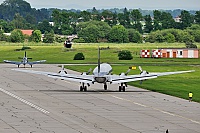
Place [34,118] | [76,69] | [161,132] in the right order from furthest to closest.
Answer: [76,69]
[34,118]
[161,132]

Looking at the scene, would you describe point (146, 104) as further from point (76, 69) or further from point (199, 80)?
point (76, 69)

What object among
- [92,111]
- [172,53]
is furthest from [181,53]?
[92,111]

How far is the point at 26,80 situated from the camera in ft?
348

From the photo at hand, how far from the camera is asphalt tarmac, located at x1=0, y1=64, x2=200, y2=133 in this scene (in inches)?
2172

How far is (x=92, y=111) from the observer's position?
66.4m

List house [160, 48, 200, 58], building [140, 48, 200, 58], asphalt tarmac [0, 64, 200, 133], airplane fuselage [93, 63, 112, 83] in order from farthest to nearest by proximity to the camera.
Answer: house [160, 48, 200, 58] < building [140, 48, 200, 58] < airplane fuselage [93, 63, 112, 83] < asphalt tarmac [0, 64, 200, 133]

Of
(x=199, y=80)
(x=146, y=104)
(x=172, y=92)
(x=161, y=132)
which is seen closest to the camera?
(x=161, y=132)

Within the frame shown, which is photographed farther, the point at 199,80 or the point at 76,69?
the point at 76,69

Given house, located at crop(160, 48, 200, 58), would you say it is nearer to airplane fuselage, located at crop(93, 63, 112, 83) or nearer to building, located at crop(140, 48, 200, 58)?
building, located at crop(140, 48, 200, 58)

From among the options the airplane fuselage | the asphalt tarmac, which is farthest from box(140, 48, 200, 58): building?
the airplane fuselage

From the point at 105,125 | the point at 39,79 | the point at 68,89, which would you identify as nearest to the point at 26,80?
the point at 39,79

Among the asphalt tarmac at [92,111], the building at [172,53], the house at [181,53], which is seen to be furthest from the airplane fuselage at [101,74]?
the house at [181,53]

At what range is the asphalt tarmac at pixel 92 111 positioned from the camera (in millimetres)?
55156

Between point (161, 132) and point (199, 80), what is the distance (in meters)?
53.7
